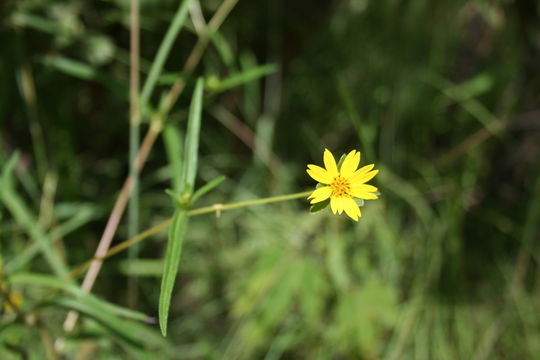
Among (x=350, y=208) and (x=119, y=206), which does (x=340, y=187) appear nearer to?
(x=350, y=208)

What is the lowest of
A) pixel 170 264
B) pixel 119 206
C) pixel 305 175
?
pixel 170 264

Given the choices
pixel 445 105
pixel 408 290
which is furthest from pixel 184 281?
pixel 445 105

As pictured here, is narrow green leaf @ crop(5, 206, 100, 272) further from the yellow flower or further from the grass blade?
the yellow flower

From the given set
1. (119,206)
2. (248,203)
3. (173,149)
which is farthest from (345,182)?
(119,206)

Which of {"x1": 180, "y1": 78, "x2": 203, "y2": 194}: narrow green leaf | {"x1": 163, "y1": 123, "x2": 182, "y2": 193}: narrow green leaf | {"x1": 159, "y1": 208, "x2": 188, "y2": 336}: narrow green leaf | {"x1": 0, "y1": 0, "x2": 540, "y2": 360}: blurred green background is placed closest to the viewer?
{"x1": 159, "y1": 208, "x2": 188, "y2": 336}: narrow green leaf

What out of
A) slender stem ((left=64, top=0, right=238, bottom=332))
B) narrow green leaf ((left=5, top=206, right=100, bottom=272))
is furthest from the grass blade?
narrow green leaf ((left=5, top=206, right=100, bottom=272))

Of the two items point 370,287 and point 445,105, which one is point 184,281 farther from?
point 445,105

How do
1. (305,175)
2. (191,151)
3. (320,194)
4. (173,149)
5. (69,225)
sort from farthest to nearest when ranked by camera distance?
(305,175)
(69,225)
(173,149)
(191,151)
(320,194)

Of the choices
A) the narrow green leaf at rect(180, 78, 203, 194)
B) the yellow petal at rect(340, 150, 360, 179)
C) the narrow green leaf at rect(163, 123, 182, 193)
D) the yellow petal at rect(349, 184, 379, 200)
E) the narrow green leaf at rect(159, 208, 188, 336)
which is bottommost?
the narrow green leaf at rect(159, 208, 188, 336)
